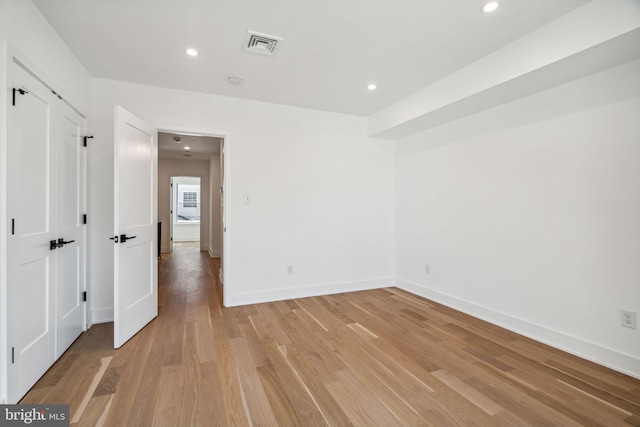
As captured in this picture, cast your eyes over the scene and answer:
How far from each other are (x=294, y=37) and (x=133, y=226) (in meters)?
2.24

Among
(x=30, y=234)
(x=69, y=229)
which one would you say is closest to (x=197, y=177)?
(x=69, y=229)

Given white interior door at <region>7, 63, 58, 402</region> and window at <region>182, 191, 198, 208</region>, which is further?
window at <region>182, 191, 198, 208</region>

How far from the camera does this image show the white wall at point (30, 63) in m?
1.59

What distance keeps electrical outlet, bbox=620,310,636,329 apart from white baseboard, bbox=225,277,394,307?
260 cm

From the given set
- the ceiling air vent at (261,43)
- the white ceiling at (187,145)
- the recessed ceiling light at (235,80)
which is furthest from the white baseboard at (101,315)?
the white ceiling at (187,145)

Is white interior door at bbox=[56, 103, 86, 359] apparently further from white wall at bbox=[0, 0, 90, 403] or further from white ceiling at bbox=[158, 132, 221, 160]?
white ceiling at bbox=[158, 132, 221, 160]

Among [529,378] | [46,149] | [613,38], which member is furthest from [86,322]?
[613,38]

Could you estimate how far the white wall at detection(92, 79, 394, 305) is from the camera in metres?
3.27

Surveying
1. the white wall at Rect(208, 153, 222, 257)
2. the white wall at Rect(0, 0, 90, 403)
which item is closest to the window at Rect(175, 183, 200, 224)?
the white wall at Rect(208, 153, 222, 257)

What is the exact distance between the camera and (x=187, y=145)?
6.40 meters

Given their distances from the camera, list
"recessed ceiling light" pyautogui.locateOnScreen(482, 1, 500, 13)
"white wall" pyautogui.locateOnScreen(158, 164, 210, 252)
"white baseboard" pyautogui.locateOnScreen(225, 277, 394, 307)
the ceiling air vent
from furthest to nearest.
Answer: "white wall" pyautogui.locateOnScreen(158, 164, 210, 252) → "white baseboard" pyautogui.locateOnScreen(225, 277, 394, 307) → the ceiling air vent → "recessed ceiling light" pyautogui.locateOnScreen(482, 1, 500, 13)

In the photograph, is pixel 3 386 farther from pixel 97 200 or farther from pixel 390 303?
pixel 390 303

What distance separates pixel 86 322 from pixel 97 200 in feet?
4.03

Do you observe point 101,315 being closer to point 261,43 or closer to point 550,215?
point 261,43
